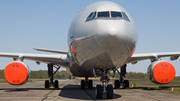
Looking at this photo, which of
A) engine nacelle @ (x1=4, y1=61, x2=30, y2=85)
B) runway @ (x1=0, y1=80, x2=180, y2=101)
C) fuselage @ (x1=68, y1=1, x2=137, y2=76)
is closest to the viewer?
fuselage @ (x1=68, y1=1, x2=137, y2=76)

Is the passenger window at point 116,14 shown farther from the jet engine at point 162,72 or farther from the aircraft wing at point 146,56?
the aircraft wing at point 146,56

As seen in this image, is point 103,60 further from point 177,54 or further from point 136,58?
point 177,54

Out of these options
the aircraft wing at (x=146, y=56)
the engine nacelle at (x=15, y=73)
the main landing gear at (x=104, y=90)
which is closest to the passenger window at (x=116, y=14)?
the main landing gear at (x=104, y=90)

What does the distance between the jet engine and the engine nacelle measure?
7.34 metres

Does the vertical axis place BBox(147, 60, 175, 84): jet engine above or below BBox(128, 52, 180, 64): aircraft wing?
below

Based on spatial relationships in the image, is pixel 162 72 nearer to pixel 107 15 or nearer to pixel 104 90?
pixel 104 90

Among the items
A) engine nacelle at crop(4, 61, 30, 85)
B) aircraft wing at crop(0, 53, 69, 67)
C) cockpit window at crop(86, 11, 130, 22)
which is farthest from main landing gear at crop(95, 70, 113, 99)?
aircraft wing at crop(0, 53, 69, 67)

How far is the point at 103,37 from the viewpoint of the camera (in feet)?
23.7

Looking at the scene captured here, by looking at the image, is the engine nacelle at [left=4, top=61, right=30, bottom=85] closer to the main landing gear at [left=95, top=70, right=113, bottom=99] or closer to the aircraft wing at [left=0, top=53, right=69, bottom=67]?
the aircraft wing at [left=0, top=53, right=69, bottom=67]

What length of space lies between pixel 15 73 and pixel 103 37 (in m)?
7.01

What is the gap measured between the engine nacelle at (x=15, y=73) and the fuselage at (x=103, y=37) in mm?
4557

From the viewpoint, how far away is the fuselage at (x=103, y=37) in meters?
7.32

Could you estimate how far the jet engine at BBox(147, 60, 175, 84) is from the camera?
1133 cm

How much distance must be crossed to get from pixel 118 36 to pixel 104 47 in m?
0.66
